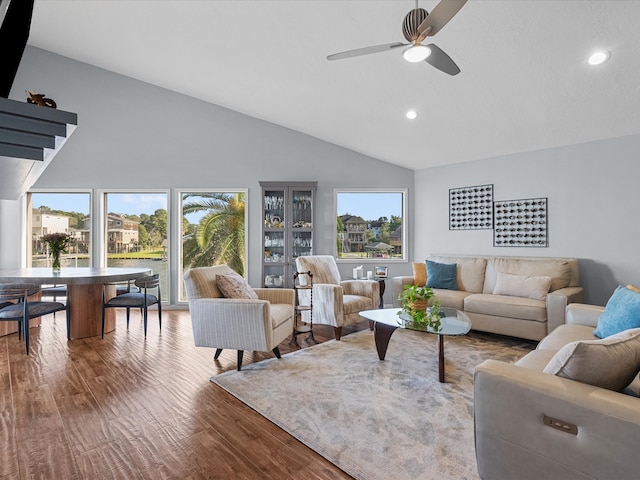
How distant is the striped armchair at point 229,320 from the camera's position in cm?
288

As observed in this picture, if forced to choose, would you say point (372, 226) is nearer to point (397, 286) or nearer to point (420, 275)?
point (420, 275)

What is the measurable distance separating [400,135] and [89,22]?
409 cm

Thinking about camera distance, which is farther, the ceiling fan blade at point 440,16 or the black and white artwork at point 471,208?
the black and white artwork at point 471,208

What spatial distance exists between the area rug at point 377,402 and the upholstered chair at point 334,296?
319mm

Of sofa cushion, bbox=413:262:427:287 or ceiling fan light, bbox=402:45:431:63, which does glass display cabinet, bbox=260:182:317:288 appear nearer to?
sofa cushion, bbox=413:262:427:287

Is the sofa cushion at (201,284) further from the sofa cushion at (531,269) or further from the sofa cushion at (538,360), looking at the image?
the sofa cushion at (531,269)

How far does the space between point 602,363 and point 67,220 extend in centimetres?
679

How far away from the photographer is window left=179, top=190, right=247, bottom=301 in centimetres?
573

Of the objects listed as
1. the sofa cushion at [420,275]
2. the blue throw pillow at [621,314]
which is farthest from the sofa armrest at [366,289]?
the blue throw pillow at [621,314]

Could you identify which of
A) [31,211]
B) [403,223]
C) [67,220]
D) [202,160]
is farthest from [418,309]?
[31,211]

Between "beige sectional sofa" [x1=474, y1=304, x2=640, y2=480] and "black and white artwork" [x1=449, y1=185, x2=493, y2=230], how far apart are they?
3642mm

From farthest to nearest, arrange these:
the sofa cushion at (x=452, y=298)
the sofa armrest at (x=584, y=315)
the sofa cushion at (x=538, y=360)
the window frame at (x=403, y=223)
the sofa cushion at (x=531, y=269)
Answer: the window frame at (x=403, y=223)
the sofa cushion at (x=452, y=298)
the sofa cushion at (x=531, y=269)
the sofa armrest at (x=584, y=315)
the sofa cushion at (x=538, y=360)

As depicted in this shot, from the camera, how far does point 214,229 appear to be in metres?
5.82

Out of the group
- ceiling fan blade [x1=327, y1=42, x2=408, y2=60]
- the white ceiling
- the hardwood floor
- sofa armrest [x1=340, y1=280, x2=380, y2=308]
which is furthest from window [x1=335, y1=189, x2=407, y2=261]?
ceiling fan blade [x1=327, y1=42, x2=408, y2=60]
